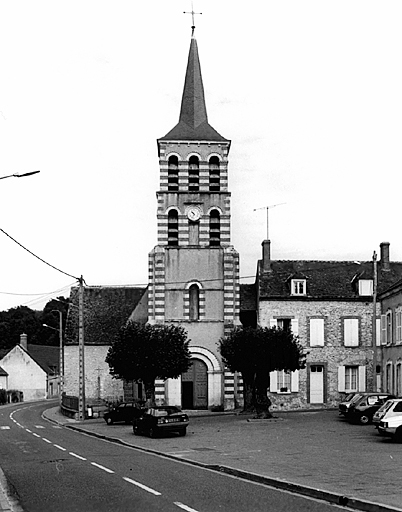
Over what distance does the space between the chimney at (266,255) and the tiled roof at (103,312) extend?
16.2m

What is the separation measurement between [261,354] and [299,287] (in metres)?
Answer: 10.4

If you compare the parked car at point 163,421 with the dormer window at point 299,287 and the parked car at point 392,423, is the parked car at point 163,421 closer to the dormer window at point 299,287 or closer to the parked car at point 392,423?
the parked car at point 392,423

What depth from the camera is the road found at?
13383 mm

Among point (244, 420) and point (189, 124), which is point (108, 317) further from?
point (244, 420)

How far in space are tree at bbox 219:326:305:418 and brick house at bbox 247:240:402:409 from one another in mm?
7706

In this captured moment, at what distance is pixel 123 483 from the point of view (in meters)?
16.7

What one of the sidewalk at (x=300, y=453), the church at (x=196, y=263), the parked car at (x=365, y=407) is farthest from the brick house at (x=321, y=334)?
the parked car at (x=365, y=407)

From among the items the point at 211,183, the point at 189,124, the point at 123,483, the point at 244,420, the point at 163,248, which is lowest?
the point at 244,420

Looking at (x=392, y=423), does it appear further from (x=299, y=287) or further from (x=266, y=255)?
(x=266, y=255)

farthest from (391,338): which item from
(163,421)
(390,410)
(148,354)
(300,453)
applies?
(300,453)

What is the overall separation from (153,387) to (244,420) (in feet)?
31.5

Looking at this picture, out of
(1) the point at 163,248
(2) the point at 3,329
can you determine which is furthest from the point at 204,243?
(2) the point at 3,329

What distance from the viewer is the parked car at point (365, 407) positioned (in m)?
35.9

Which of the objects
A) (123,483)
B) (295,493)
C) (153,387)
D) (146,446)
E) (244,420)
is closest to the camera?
(295,493)
